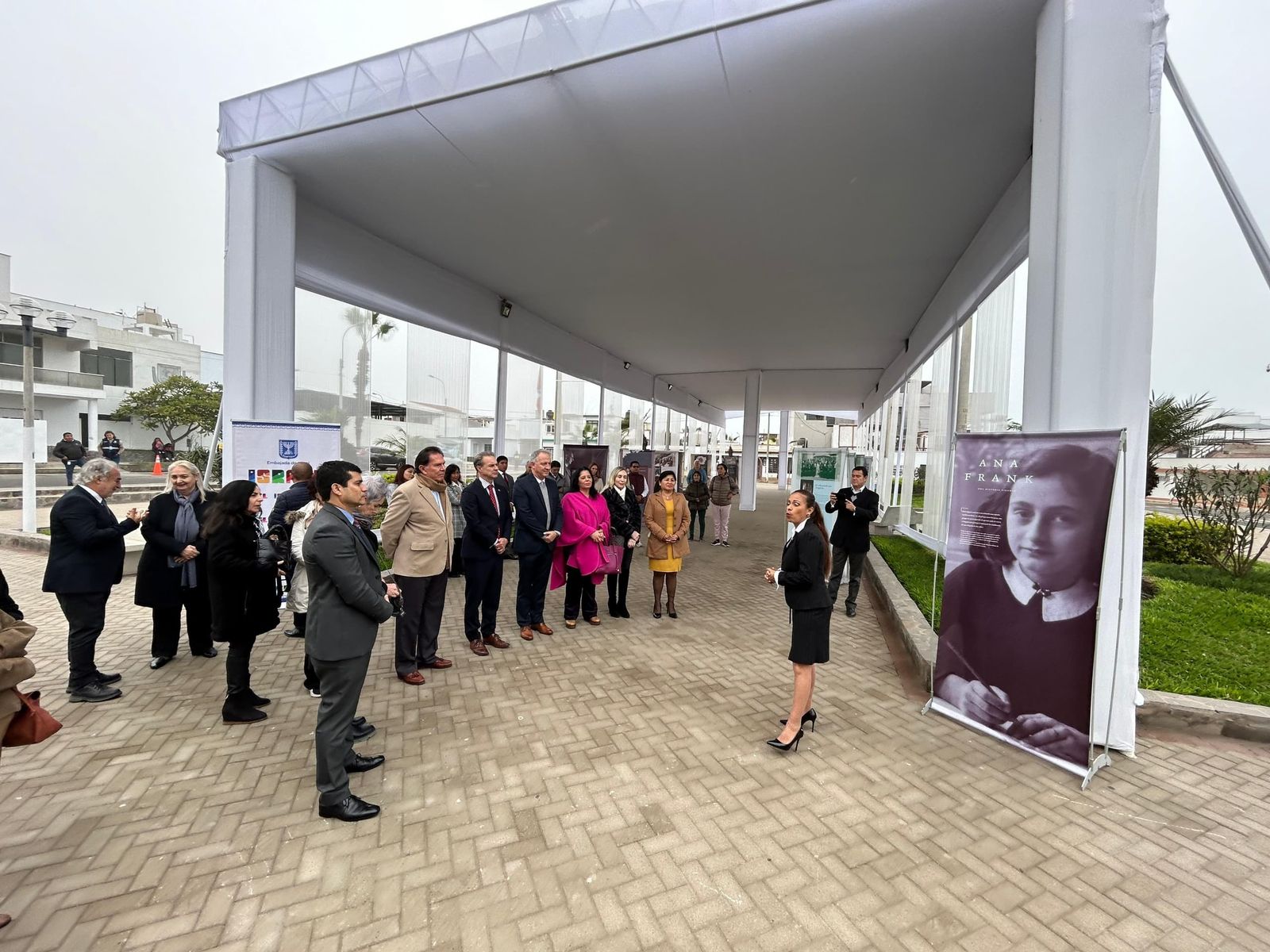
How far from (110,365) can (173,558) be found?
147ft

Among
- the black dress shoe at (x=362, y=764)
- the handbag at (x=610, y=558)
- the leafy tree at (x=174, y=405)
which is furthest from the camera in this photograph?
the leafy tree at (x=174, y=405)

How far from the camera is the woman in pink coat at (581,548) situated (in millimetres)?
5653

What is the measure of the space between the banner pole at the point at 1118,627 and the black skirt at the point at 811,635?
4.97 ft

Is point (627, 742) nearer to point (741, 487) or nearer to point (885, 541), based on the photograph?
point (885, 541)

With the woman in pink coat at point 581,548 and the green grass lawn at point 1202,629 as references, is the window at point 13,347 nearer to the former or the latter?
the woman in pink coat at point 581,548

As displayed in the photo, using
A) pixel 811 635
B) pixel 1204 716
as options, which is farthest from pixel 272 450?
pixel 1204 716

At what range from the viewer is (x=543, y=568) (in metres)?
5.46

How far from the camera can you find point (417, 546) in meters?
4.20

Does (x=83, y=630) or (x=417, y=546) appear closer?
(x=83, y=630)

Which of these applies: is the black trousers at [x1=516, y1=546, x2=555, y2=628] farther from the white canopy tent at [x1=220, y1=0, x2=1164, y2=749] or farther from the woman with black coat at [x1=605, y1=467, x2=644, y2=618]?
the white canopy tent at [x1=220, y1=0, x2=1164, y2=749]


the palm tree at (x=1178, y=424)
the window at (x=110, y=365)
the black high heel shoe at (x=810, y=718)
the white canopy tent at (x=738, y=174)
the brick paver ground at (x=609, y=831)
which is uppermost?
the window at (x=110, y=365)

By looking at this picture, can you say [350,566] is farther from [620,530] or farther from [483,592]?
[620,530]

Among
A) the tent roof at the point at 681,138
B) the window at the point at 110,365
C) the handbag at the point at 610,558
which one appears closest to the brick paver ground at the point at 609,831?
the handbag at the point at 610,558

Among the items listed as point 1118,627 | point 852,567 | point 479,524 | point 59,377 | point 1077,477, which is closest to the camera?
point 1077,477
